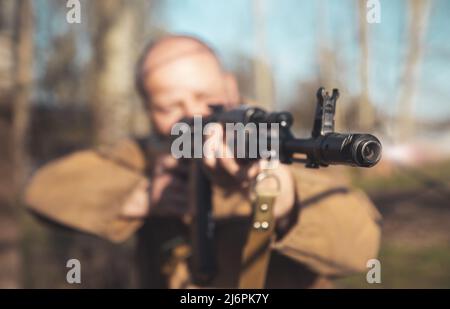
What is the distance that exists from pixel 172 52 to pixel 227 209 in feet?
2.18

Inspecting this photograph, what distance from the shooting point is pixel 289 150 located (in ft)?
4.50

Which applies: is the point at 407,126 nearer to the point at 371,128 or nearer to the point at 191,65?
the point at 371,128

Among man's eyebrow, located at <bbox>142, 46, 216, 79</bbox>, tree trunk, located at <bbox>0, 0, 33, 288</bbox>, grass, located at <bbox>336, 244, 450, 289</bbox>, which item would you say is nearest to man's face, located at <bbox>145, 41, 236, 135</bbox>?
man's eyebrow, located at <bbox>142, 46, 216, 79</bbox>

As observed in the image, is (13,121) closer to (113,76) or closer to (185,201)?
(113,76)

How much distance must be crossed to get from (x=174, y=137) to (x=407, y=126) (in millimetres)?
11549

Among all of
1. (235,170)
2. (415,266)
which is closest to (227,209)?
(235,170)

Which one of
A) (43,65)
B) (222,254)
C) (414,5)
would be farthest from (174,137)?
(414,5)

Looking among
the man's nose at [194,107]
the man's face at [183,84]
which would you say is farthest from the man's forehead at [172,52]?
the man's nose at [194,107]

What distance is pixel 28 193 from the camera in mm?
2533

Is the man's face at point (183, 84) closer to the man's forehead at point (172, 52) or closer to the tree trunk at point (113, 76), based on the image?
the man's forehead at point (172, 52)

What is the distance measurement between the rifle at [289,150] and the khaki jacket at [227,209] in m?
0.08

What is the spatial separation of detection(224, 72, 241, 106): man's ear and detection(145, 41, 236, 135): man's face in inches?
0.9

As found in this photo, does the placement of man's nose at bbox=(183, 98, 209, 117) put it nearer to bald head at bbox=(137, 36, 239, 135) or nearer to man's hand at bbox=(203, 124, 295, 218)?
bald head at bbox=(137, 36, 239, 135)

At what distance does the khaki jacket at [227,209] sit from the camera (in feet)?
5.22
